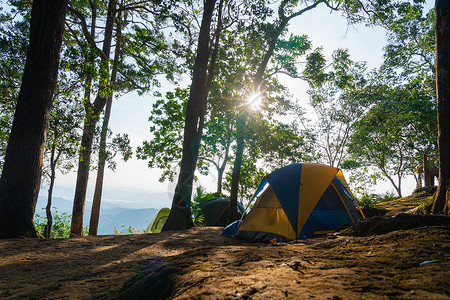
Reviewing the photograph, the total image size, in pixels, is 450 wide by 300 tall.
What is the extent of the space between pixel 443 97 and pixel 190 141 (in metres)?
7.35

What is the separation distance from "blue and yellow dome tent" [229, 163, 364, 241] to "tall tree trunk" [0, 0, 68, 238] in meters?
5.32

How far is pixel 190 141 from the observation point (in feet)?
30.8

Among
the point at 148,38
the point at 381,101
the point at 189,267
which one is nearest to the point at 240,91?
the point at 148,38

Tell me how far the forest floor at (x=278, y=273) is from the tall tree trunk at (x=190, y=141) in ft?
16.2

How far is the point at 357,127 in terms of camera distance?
730 inches

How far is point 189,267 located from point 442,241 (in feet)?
7.08

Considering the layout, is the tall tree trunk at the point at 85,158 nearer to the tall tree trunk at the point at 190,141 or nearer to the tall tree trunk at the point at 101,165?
Answer: the tall tree trunk at the point at 101,165

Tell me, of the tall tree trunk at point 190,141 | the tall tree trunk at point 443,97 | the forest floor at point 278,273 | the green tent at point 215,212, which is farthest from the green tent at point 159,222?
the tall tree trunk at point 443,97

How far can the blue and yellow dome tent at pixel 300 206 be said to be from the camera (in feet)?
18.9

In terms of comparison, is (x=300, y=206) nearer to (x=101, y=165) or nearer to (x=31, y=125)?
(x=31, y=125)

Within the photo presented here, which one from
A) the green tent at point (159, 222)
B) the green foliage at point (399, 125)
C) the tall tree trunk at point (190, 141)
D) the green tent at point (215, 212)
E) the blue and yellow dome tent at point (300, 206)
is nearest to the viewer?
the blue and yellow dome tent at point (300, 206)

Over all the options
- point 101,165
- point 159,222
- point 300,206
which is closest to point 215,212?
point 159,222

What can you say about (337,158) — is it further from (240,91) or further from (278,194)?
(278,194)

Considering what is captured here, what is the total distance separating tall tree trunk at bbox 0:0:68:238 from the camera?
219 inches
